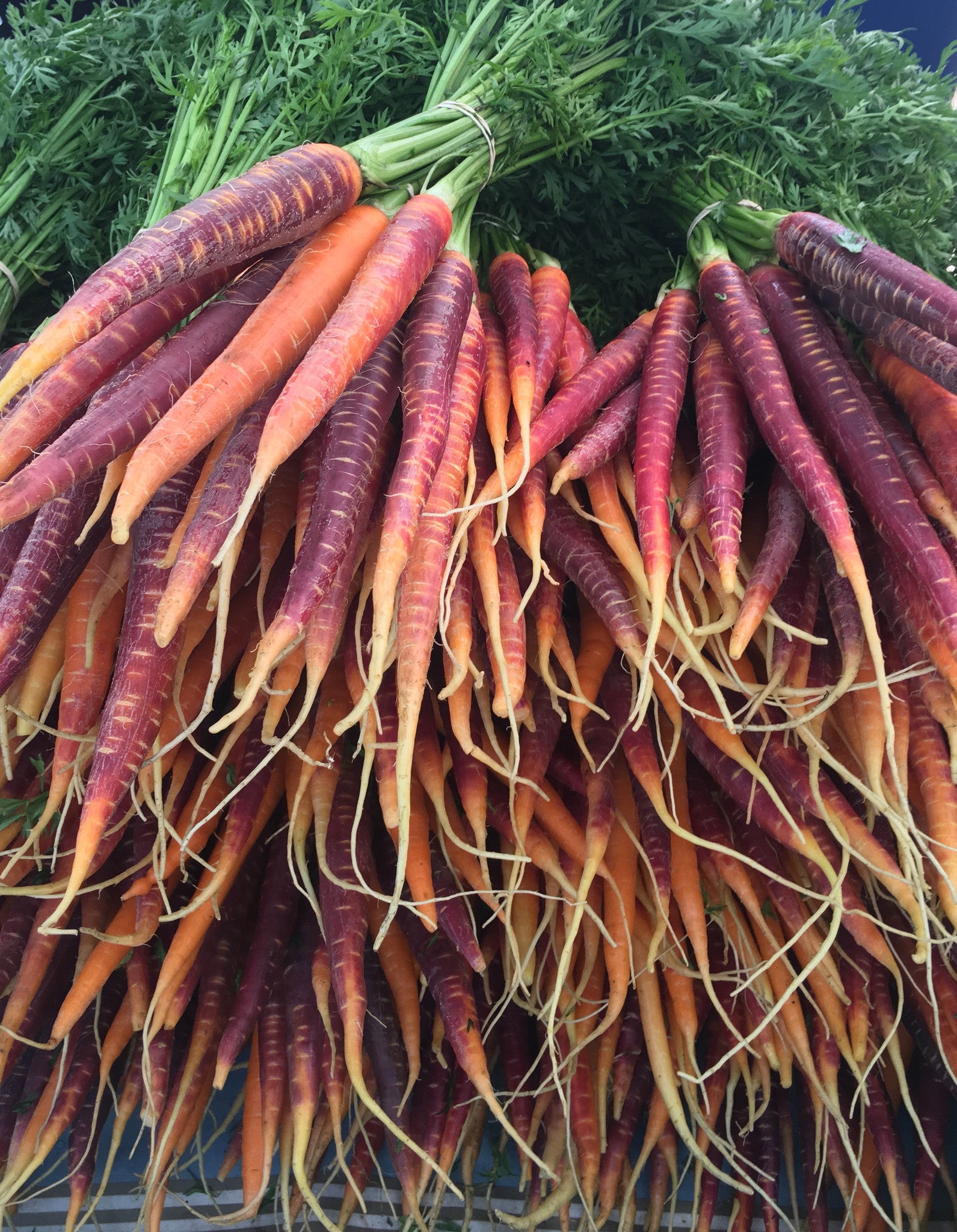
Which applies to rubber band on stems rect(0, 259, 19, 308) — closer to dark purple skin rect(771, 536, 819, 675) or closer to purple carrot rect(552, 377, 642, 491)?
purple carrot rect(552, 377, 642, 491)

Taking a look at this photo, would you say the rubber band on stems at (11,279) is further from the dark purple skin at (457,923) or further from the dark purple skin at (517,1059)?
the dark purple skin at (517,1059)

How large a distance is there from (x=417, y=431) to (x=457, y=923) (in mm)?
606

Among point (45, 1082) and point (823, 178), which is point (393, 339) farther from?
point (45, 1082)

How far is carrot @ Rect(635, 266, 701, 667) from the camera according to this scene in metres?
0.90

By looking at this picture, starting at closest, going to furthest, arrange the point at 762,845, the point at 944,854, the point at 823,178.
Result: the point at 944,854, the point at 762,845, the point at 823,178

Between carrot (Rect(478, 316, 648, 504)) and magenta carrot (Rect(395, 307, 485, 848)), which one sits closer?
magenta carrot (Rect(395, 307, 485, 848))

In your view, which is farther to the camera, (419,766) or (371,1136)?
(371,1136)

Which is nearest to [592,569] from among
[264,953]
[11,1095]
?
[264,953]

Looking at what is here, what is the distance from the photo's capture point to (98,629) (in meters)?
0.93

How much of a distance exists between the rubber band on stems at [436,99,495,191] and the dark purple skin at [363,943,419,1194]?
3.77 feet

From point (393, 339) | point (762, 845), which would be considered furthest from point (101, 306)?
point (762, 845)

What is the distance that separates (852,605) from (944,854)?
0.31 metres

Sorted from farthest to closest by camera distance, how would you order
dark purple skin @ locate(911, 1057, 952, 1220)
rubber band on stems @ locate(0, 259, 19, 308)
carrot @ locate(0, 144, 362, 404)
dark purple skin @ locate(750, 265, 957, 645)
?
1. rubber band on stems @ locate(0, 259, 19, 308)
2. dark purple skin @ locate(911, 1057, 952, 1220)
3. dark purple skin @ locate(750, 265, 957, 645)
4. carrot @ locate(0, 144, 362, 404)

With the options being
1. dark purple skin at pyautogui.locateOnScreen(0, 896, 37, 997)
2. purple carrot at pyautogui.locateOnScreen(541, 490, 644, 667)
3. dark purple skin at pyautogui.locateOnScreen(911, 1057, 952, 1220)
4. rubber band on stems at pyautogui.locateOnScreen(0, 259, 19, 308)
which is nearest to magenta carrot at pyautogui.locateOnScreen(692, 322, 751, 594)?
purple carrot at pyautogui.locateOnScreen(541, 490, 644, 667)
